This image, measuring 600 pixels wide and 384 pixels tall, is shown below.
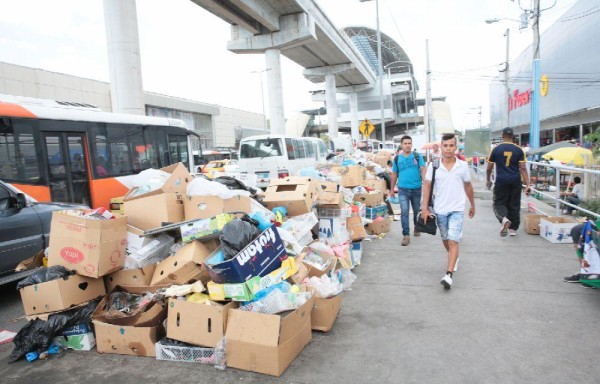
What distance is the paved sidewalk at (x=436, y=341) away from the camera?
2975mm

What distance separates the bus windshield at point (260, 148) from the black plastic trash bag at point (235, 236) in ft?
31.9

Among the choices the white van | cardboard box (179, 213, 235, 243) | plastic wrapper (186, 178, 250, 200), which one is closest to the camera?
cardboard box (179, 213, 235, 243)

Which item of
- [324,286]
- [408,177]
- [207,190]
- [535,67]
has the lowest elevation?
[324,286]

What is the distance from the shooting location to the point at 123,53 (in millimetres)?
12281

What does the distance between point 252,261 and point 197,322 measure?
0.68 meters

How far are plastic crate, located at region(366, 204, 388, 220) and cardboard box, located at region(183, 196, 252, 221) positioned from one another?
3.71m

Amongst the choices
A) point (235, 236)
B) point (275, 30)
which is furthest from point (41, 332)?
point (275, 30)

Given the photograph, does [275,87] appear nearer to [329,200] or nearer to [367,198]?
[367,198]

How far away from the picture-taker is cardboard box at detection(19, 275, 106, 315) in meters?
3.61

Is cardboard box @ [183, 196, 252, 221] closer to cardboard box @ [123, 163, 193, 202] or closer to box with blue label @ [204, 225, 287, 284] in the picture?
cardboard box @ [123, 163, 193, 202]

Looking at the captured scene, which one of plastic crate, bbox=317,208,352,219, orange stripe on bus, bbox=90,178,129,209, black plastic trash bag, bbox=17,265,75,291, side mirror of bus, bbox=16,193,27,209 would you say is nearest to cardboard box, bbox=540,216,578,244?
plastic crate, bbox=317,208,352,219

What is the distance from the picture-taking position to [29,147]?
7426 millimetres

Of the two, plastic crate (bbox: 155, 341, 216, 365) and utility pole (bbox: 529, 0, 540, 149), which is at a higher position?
utility pole (bbox: 529, 0, 540, 149)

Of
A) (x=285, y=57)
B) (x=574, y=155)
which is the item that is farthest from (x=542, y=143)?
(x=574, y=155)
